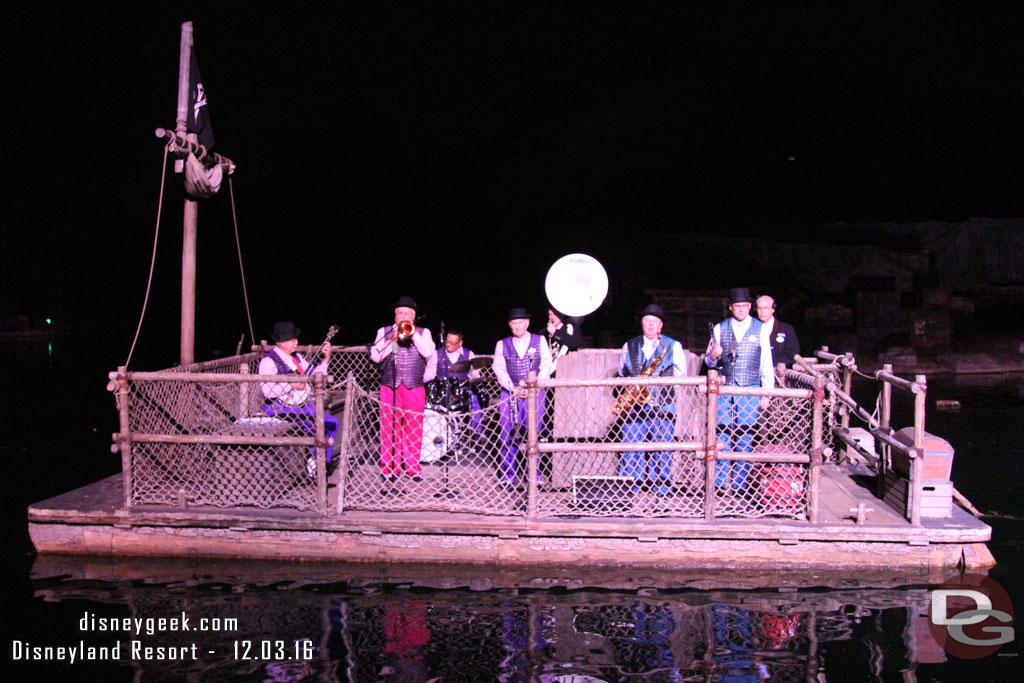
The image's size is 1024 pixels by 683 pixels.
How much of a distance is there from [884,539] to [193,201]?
7.20 metres

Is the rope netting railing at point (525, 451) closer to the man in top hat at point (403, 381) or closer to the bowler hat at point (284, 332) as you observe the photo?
the man in top hat at point (403, 381)

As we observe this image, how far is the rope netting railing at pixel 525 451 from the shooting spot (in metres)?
6.75

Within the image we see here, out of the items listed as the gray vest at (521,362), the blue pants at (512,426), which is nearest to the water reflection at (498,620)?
the blue pants at (512,426)

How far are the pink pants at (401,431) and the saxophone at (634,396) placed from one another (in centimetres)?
186

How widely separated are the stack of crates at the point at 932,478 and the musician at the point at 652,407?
2.02m

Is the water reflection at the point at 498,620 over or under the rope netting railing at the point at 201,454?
under

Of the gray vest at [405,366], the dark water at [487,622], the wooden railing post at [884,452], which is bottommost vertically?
the dark water at [487,622]

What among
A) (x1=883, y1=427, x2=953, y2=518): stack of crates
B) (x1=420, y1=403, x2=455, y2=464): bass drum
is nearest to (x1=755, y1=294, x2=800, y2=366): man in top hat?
(x1=883, y1=427, x2=953, y2=518): stack of crates

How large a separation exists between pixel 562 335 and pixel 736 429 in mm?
2182

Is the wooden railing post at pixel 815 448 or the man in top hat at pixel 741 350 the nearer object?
the wooden railing post at pixel 815 448

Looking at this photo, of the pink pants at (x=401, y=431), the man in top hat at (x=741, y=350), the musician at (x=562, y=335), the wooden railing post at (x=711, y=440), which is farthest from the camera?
the musician at (x=562, y=335)

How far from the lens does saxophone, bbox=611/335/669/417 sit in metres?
6.89

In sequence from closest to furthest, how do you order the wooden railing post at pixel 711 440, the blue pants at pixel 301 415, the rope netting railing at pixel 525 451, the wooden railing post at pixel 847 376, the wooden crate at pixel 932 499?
the wooden railing post at pixel 711 440, the rope netting railing at pixel 525 451, the wooden crate at pixel 932 499, the blue pants at pixel 301 415, the wooden railing post at pixel 847 376

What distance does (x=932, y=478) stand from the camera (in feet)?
23.1
